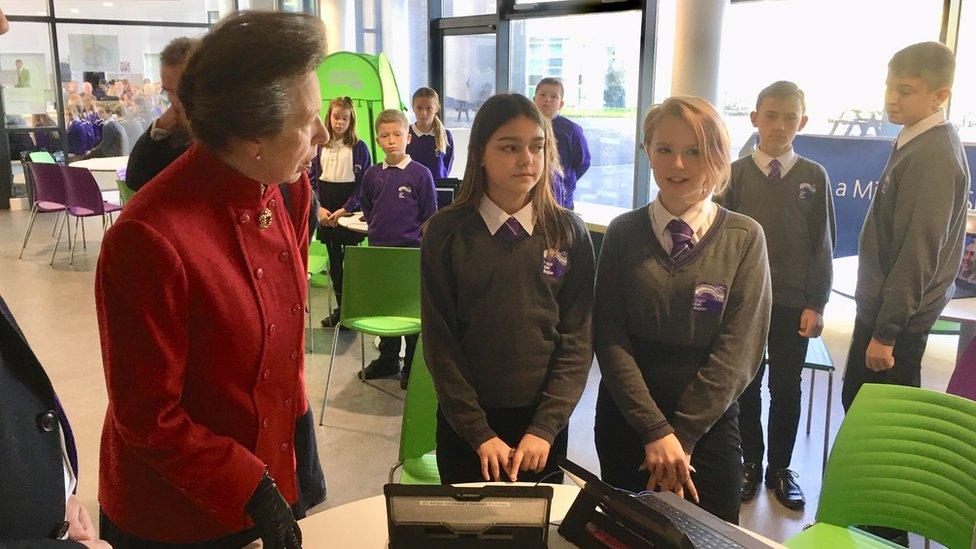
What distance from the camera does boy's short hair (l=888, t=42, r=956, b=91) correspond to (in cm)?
235

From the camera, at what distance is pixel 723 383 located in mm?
1749

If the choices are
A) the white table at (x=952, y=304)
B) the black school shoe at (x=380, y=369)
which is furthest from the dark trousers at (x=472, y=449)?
the black school shoe at (x=380, y=369)

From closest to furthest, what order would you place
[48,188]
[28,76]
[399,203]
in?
[399,203]
[48,188]
[28,76]

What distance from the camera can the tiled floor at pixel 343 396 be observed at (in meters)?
3.02

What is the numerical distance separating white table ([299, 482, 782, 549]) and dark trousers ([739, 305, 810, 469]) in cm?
164

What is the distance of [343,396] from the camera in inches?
160

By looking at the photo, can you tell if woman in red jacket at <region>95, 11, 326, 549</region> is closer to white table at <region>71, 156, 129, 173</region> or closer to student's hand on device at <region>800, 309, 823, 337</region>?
A: student's hand on device at <region>800, 309, 823, 337</region>

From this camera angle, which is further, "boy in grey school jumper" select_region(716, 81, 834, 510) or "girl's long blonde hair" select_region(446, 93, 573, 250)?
"boy in grey school jumper" select_region(716, 81, 834, 510)

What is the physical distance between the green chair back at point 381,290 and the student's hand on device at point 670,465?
1993mm

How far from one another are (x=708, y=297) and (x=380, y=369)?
9.57ft

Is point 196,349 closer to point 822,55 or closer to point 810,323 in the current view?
point 810,323


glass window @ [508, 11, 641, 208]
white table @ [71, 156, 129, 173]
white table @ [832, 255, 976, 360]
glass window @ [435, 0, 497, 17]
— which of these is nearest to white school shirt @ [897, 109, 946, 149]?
white table @ [832, 255, 976, 360]

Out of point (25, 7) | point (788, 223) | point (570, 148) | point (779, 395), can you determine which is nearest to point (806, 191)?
point (788, 223)

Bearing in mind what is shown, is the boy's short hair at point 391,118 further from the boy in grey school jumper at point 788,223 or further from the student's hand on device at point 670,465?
the student's hand on device at point 670,465
